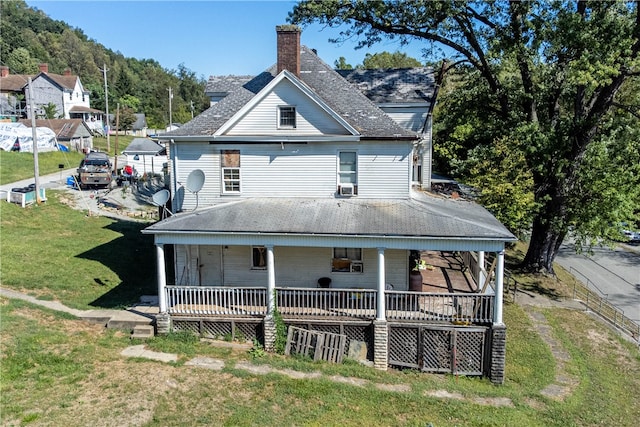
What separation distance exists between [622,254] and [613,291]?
1137 cm

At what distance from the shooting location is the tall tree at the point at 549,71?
19281mm

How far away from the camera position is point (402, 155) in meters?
17.0

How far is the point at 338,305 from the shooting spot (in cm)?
1545

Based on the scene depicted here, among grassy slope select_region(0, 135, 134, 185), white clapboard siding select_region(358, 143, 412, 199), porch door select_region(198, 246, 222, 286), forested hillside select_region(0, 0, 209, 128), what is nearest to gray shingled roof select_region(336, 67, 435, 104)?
white clapboard siding select_region(358, 143, 412, 199)

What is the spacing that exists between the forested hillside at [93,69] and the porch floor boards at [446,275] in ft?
238

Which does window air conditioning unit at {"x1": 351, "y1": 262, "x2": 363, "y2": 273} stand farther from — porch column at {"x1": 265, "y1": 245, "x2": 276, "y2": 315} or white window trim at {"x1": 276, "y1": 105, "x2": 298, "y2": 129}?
white window trim at {"x1": 276, "y1": 105, "x2": 298, "y2": 129}

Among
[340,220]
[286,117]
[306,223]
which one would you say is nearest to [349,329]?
[340,220]

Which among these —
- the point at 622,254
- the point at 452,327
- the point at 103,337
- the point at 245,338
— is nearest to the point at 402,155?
the point at 452,327

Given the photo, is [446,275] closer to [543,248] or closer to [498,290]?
[498,290]

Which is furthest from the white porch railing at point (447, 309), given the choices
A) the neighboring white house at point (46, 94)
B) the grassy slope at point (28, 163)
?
the neighboring white house at point (46, 94)

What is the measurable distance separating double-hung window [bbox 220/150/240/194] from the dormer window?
78.1 inches

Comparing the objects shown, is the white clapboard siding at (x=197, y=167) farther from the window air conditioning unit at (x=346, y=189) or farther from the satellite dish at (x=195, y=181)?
the window air conditioning unit at (x=346, y=189)

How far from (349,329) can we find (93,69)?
440ft

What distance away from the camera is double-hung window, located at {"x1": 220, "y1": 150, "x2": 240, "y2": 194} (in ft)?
57.5
